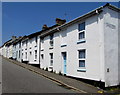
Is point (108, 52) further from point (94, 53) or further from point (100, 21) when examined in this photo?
point (100, 21)

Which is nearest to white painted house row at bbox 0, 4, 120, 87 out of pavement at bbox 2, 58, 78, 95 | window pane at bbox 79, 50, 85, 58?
window pane at bbox 79, 50, 85, 58

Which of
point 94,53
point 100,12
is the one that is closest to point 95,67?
point 94,53

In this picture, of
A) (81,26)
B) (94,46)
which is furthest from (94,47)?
(81,26)

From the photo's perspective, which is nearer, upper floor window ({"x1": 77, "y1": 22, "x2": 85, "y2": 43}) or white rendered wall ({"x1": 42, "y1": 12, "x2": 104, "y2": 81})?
white rendered wall ({"x1": 42, "y1": 12, "x2": 104, "y2": 81})

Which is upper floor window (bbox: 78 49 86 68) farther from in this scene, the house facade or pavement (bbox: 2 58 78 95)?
pavement (bbox: 2 58 78 95)

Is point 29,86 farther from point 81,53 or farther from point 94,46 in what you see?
point 94,46

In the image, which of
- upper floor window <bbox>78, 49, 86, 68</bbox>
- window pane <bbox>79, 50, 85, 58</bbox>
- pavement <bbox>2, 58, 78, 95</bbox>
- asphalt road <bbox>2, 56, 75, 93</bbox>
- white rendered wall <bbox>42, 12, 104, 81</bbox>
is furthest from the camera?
window pane <bbox>79, 50, 85, 58</bbox>

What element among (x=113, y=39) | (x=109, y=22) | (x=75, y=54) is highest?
(x=109, y=22)

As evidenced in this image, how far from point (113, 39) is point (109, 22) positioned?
1354mm

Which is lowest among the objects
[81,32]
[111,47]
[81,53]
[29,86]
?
[29,86]

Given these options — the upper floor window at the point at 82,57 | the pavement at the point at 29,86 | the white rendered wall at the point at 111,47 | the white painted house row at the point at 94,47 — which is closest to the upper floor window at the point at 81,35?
the white painted house row at the point at 94,47

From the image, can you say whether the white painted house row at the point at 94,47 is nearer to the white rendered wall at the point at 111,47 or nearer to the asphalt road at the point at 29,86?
the white rendered wall at the point at 111,47

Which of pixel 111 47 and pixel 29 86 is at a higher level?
pixel 111 47

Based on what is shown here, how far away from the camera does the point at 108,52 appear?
31.7 ft
